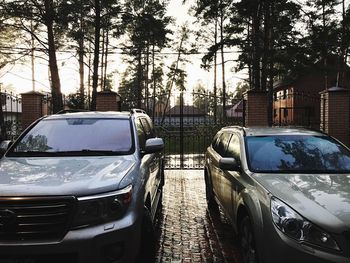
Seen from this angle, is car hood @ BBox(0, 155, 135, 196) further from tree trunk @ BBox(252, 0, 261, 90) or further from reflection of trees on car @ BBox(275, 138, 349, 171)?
tree trunk @ BBox(252, 0, 261, 90)

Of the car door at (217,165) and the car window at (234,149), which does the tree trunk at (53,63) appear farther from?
the car window at (234,149)

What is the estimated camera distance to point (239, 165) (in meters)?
5.27

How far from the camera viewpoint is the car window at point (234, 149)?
5633mm

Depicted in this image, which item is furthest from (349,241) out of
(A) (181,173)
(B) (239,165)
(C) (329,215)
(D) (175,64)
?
(D) (175,64)

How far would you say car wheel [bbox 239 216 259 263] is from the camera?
A: 4270 millimetres

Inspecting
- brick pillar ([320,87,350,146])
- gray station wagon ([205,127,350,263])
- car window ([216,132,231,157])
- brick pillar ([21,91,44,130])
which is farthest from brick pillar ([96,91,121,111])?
gray station wagon ([205,127,350,263])

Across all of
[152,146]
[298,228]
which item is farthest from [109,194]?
[298,228]

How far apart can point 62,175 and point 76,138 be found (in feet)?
4.41

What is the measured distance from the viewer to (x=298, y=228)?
12.0 ft

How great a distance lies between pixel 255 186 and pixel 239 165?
721 mm

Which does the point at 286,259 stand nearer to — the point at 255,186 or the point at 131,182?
the point at 255,186

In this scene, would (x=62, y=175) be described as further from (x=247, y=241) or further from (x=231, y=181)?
(x=231, y=181)

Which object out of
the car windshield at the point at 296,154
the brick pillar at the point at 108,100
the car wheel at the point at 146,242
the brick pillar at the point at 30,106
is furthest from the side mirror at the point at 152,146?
the brick pillar at the point at 30,106

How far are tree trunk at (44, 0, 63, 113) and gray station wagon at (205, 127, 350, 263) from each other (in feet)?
33.3
